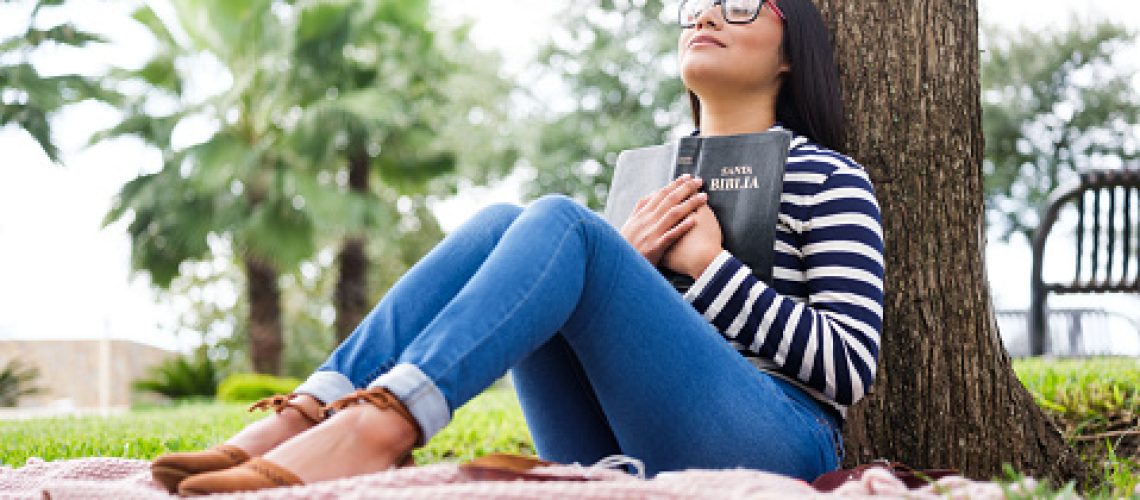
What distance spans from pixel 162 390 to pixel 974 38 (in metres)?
12.8

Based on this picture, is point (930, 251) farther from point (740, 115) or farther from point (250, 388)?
point (250, 388)

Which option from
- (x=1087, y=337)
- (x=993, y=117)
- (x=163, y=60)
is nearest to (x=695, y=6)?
(x=1087, y=337)

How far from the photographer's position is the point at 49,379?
16.4 meters

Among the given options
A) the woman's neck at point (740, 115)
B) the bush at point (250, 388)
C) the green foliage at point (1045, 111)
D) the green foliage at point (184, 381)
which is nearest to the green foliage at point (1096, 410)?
the woman's neck at point (740, 115)

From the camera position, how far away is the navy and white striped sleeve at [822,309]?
74.2 inches

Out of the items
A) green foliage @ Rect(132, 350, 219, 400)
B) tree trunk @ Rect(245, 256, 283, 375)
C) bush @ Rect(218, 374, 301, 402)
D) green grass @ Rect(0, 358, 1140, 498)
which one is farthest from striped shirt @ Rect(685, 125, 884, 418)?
green foliage @ Rect(132, 350, 219, 400)

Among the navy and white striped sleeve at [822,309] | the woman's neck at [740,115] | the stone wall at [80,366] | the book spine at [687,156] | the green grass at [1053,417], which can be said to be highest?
the woman's neck at [740,115]

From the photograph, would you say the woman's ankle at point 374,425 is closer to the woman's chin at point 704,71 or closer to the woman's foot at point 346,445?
the woman's foot at point 346,445

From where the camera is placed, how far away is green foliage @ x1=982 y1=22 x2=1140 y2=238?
19.6 metres

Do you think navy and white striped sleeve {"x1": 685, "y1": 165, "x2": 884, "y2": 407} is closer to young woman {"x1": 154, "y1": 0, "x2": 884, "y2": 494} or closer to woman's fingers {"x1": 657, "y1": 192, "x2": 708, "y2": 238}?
young woman {"x1": 154, "y1": 0, "x2": 884, "y2": 494}

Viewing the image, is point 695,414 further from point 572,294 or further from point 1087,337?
point 1087,337

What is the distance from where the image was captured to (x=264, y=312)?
13422 millimetres

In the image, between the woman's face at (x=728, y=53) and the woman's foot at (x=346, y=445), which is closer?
the woman's foot at (x=346, y=445)

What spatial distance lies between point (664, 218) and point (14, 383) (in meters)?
12.4
